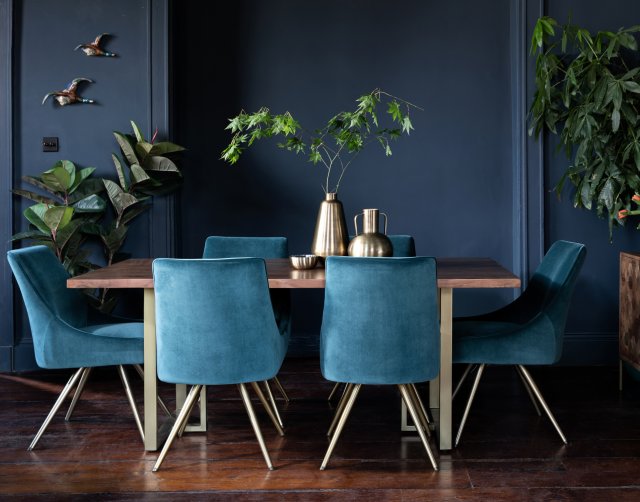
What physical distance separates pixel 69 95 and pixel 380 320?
9.58 feet

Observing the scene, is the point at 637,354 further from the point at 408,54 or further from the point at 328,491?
the point at 408,54

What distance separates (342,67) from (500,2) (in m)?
1.13

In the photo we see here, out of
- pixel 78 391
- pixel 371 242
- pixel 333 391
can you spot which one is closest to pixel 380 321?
pixel 371 242

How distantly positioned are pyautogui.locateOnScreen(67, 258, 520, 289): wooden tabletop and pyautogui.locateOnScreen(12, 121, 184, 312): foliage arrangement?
1125 mm

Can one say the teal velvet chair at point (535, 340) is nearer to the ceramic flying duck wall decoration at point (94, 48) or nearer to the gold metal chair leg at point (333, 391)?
the gold metal chair leg at point (333, 391)

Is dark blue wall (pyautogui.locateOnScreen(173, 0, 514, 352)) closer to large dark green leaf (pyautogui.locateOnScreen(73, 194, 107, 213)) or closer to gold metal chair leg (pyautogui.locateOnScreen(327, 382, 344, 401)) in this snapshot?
large dark green leaf (pyautogui.locateOnScreen(73, 194, 107, 213))

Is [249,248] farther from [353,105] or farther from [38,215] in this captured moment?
[353,105]

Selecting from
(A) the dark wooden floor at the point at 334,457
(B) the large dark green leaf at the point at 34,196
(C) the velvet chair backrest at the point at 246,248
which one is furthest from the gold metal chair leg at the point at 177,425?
(B) the large dark green leaf at the point at 34,196

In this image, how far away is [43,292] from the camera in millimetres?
3336

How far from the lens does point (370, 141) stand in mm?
5090

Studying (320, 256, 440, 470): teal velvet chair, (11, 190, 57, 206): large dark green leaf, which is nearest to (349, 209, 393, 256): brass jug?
(320, 256, 440, 470): teal velvet chair

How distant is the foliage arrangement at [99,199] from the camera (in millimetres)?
4430

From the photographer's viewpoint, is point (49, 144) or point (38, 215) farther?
point (49, 144)

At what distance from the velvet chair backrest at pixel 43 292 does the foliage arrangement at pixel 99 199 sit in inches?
33.7
